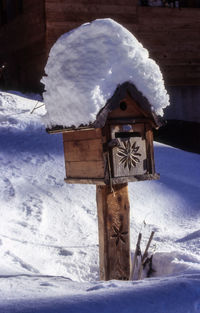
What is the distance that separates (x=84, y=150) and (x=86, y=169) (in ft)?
0.56

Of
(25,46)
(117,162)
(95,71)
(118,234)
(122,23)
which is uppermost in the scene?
(122,23)

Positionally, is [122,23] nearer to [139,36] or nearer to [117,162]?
[139,36]

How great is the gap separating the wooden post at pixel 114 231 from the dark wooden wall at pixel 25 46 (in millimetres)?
7821

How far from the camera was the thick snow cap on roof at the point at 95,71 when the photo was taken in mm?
3883

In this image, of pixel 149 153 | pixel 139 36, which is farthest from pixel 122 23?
pixel 149 153

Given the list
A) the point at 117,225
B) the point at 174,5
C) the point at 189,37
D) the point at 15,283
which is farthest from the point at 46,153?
the point at 174,5

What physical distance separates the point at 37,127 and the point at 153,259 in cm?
463

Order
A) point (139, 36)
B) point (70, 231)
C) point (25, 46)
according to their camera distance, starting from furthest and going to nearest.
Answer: point (25, 46), point (139, 36), point (70, 231)

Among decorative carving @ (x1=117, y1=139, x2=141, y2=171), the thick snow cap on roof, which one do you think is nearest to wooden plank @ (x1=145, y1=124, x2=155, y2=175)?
decorative carving @ (x1=117, y1=139, x2=141, y2=171)

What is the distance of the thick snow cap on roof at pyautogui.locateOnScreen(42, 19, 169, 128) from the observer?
388 cm

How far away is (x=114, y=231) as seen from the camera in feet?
13.8

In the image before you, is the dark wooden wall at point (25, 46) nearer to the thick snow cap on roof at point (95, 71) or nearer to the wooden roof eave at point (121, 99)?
the thick snow cap on roof at point (95, 71)

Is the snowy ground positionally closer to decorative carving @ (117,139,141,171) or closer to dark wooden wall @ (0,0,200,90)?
decorative carving @ (117,139,141,171)

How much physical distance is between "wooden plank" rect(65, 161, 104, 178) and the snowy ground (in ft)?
2.93
